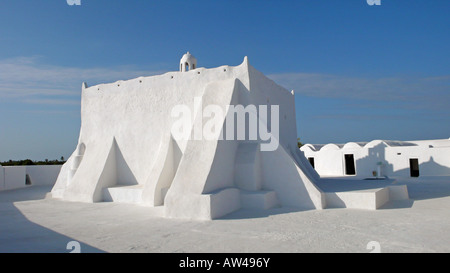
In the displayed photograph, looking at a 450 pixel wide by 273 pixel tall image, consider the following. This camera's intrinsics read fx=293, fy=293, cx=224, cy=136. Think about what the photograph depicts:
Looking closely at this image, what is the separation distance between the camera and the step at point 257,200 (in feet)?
25.9

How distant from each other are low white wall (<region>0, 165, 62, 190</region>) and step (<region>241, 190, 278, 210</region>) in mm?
14231

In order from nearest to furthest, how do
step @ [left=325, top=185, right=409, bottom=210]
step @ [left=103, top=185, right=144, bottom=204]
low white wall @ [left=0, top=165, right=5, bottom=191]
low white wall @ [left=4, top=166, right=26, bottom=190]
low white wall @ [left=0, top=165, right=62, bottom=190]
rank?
1. step @ [left=325, top=185, right=409, bottom=210]
2. step @ [left=103, top=185, right=144, bottom=204]
3. low white wall @ [left=0, top=165, right=5, bottom=191]
4. low white wall @ [left=0, top=165, right=62, bottom=190]
5. low white wall @ [left=4, top=166, right=26, bottom=190]

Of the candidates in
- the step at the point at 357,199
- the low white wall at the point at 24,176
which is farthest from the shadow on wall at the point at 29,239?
the low white wall at the point at 24,176

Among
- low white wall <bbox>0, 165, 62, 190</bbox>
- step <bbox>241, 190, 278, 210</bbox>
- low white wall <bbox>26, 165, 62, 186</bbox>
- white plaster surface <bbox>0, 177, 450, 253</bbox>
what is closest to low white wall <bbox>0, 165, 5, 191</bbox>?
low white wall <bbox>0, 165, 62, 190</bbox>

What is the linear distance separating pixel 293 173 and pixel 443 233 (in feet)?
11.9

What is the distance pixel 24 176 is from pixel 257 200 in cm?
1538

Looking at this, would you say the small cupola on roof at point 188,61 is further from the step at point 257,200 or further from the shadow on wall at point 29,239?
the shadow on wall at point 29,239

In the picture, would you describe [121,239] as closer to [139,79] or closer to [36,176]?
[139,79]

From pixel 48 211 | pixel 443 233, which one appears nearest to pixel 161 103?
pixel 48 211

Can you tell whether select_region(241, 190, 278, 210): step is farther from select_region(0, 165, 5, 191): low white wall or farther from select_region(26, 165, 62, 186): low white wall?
select_region(26, 165, 62, 186): low white wall

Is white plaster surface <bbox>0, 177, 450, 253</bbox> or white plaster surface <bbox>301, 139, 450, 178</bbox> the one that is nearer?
white plaster surface <bbox>0, 177, 450, 253</bbox>

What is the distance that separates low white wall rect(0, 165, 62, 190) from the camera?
15.7 metres

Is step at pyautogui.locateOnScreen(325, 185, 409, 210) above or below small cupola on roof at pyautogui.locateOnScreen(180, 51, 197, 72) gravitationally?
below

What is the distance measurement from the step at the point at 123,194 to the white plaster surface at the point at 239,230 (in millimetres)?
1196
